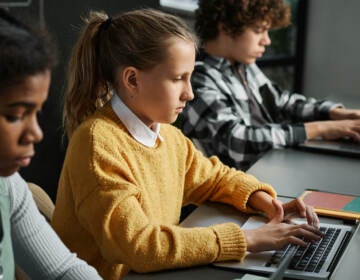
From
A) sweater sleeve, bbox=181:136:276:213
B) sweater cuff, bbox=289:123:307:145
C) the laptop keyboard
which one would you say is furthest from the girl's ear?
sweater cuff, bbox=289:123:307:145

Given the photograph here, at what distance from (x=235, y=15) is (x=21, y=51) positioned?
1.61 m

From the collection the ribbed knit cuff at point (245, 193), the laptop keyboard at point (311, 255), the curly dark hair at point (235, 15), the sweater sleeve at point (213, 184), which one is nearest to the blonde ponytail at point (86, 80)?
the sweater sleeve at point (213, 184)

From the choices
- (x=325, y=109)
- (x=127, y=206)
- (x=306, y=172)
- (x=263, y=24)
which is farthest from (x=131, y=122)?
(x=325, y=109)

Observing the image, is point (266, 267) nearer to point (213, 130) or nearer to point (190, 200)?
point (190, 200)

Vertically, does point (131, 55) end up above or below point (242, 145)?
above

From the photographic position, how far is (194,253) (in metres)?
1.61

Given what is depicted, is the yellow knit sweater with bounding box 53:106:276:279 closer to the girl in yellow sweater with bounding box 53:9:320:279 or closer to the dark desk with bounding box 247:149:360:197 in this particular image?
the girl in yellow sweater with bounding box 53:9:320:279

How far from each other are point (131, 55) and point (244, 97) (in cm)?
101

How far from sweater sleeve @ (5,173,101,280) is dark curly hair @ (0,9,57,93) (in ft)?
1.14

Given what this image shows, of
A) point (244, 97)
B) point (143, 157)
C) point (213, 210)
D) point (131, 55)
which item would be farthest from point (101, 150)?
point (244, 97)

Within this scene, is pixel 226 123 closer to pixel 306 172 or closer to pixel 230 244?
pixel 306 172

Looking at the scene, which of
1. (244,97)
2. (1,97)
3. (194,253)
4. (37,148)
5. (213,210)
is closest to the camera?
Result: (1,97)

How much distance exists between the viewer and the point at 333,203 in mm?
2023

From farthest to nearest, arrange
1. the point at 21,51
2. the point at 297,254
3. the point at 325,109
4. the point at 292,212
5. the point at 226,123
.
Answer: the point at 325,109
the point at 226,123
the point at 292,212
the point at 297,254
the point at 21,51
